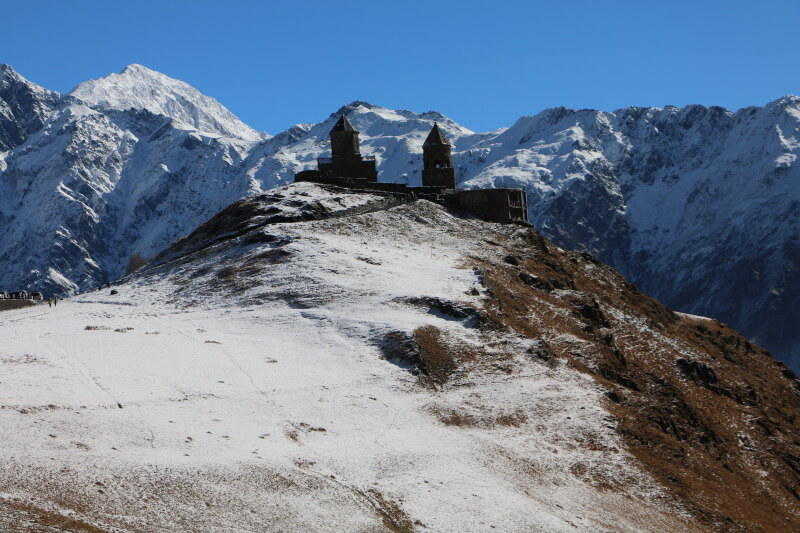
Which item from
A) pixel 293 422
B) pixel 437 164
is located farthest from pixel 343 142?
pixel 293 422

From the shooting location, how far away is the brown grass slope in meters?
44.2

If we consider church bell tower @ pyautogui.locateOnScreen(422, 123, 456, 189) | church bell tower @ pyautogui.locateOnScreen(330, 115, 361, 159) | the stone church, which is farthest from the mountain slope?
church bell tower @ pyautogui.locateOnScreen(422, 123, 456, 189)

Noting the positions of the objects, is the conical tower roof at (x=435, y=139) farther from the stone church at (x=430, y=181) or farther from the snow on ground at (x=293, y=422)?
the snow on ground at (x=293, y=422)

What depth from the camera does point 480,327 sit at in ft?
185

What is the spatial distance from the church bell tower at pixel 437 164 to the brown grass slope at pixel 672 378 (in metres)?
17.4

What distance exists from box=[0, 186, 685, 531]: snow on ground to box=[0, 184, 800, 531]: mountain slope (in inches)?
5.2

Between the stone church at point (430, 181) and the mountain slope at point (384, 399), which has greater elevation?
the stone church at point (430, 181)

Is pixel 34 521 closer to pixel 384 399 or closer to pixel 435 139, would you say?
pixel 384 399

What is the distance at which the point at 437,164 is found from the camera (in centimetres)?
9956

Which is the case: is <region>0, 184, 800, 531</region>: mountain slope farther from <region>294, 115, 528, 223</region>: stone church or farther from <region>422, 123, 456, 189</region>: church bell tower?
<region>422, 123, 456, 189</region>: church bell tower

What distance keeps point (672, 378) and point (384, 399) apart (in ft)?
62.3

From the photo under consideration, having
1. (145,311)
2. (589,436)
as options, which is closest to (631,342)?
(589,436)

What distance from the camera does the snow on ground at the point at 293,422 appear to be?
32594mm

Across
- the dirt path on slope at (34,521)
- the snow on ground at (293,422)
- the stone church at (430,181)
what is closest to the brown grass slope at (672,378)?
the snow on ground at (293,422)
